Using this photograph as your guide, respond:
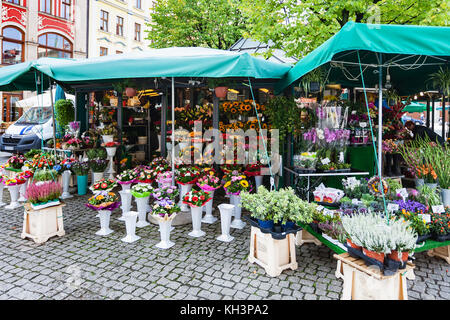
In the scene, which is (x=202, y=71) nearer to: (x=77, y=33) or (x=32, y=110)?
(x=32, y=110)

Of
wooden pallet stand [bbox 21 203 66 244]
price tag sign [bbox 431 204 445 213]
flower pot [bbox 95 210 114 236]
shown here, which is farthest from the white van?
price tag sign [bbox 431 204 445 213]

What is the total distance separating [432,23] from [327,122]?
4144 mm

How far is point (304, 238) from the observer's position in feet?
14.2

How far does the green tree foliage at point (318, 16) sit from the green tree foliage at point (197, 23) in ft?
18.5

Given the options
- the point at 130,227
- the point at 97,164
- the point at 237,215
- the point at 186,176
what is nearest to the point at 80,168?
the point at 97,164

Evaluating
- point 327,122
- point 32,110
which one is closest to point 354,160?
point 327,122

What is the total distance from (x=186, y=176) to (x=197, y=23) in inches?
477

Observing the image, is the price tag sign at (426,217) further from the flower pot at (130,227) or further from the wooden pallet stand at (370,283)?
the flower pot at (130,227)

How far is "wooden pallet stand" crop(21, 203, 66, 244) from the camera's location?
432cm

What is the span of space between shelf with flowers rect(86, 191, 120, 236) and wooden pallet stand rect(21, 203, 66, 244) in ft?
1.61

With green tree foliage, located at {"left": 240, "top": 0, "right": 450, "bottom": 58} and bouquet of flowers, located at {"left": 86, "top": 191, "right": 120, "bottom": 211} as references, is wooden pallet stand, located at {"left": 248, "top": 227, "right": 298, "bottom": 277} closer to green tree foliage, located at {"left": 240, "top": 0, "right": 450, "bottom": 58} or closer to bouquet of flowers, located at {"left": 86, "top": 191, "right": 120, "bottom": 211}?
bouquet of flowers, located at {"left": 86, "top": 191, "right": 120, "bottom": 211}

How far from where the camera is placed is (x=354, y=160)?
239 inches

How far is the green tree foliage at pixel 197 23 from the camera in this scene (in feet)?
49.6

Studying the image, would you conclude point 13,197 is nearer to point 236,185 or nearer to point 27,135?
point 236,185
